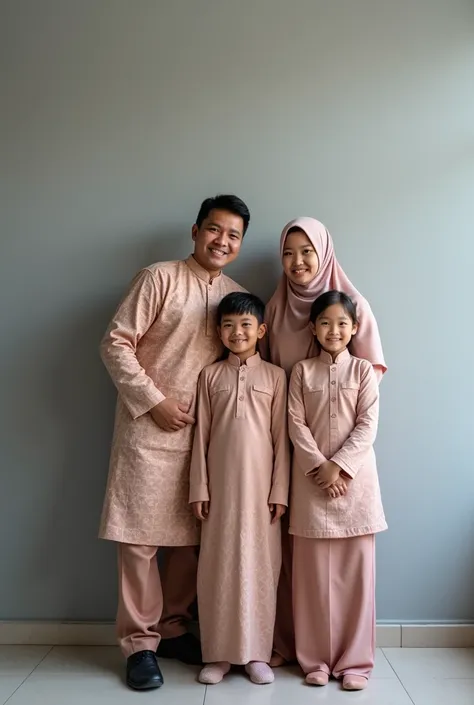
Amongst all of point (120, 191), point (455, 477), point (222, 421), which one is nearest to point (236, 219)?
point (120, 191)

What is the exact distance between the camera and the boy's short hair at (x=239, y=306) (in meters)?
2.24

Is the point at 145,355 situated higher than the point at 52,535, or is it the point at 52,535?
the point at 145,355

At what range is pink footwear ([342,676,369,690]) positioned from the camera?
207 centimetres

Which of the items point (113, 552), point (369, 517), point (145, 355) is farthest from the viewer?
point (113, 552)

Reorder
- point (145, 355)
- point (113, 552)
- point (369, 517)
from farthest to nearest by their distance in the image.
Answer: point (113, 552) → point (145, 355) → point (369, 517)

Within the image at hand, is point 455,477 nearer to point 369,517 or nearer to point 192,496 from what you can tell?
point 369,517

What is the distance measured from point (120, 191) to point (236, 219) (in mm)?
542

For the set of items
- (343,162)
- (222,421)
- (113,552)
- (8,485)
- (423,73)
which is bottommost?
(113,552)

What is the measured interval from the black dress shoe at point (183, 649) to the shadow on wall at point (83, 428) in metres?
0.29

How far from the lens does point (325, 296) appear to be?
225 cm

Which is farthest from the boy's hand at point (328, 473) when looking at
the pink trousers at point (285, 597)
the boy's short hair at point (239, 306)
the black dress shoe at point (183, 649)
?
the black dress shoe at point (183, 649)

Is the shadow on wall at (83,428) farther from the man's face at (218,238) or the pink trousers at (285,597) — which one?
the pink trousers at (285,597)

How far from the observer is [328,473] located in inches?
84.0

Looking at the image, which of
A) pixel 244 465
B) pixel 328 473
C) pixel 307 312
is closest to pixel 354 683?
pixel 328 473
